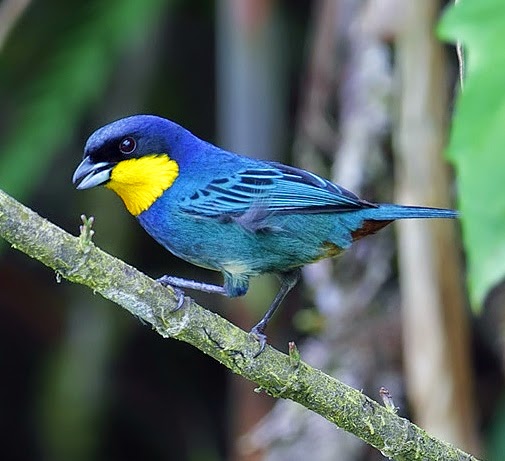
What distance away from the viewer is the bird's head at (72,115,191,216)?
2941 mm

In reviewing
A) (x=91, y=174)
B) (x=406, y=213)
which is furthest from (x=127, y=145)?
(x=406, y=213)

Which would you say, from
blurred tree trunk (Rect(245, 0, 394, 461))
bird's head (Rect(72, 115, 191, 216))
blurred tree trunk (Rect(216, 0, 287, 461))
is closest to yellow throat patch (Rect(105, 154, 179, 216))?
bird's head (Rect(72, 115, 191, 216))

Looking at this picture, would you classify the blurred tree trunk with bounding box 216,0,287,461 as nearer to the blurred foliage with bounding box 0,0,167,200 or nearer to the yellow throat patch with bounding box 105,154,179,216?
the blurred foliage with bounding box 0,0,167,200

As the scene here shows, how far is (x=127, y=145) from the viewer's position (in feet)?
9.92

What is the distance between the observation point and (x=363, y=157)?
13.0 feet

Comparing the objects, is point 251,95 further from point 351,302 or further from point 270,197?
point 270,197

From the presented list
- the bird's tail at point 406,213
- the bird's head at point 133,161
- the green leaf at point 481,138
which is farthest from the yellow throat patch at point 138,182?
the green leaf at point 481,138

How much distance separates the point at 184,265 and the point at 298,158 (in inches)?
46.3

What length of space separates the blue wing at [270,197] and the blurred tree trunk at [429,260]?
0.44 meters

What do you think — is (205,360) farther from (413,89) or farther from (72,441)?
(413,89)

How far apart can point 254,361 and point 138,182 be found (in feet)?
3.20

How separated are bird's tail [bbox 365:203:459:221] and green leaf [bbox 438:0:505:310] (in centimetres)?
159

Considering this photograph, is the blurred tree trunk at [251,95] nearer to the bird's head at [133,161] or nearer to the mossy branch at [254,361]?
the bird's head at [133,161]

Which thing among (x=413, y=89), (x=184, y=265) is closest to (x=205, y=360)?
(x=184, y=265)
